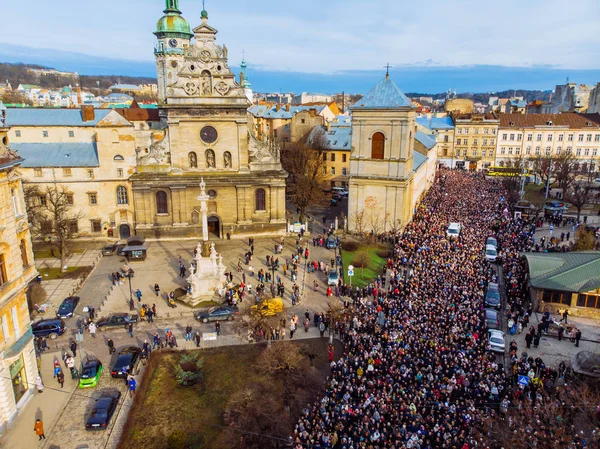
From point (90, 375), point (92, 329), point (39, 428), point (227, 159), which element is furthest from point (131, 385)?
point (227, 159)

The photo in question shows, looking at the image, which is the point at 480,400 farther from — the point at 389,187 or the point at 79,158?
the point at 79,158

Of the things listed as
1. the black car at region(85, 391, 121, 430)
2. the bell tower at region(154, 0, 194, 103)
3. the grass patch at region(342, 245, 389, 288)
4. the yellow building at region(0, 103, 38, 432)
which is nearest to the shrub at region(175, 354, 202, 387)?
the black car at region(85, 391, 121, 430)

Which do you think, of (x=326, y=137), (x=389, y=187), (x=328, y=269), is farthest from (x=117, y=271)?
(x=326, y=137)

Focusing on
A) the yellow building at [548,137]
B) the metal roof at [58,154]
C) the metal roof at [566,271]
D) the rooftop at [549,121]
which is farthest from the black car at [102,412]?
the rooftop at [549,121]

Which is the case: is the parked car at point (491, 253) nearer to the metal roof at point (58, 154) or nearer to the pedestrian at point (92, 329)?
the pedestrian at point (92, 329)

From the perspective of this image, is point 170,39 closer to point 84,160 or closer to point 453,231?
point 84,160
